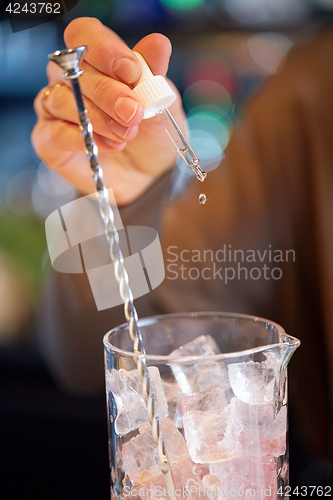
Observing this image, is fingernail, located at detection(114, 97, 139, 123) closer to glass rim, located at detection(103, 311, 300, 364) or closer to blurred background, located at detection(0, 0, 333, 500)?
glass rim, located at detection(103, 311, 300, 364)

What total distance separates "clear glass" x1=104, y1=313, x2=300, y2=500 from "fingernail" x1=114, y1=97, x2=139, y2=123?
0.43ft

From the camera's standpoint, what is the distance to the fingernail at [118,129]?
27 centimetres

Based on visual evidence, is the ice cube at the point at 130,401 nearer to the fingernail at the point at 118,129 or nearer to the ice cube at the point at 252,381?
the ice cube at the point at 252,381

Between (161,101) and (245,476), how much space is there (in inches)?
8.4

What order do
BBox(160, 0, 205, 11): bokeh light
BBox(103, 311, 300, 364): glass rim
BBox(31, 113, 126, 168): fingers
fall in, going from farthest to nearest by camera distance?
BBox(160, 0, 205, 11): bokeh light < BBox(31, 113, 126, 168): fingers < BBox(103, 311, 300, 364): glass rim

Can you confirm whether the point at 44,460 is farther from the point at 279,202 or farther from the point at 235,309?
the point at 279,202


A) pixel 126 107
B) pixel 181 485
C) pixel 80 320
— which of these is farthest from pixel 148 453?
pixel 80 320

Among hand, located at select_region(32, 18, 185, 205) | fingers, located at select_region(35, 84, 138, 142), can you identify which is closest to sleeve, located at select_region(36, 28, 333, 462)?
hand, located at select_region(32, 18, 185, 205)

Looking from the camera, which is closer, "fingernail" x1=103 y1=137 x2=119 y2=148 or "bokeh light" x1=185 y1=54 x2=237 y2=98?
"fingernail" x1=103 y1=137 x2=119 y2=148

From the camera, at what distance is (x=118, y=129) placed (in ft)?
0.91

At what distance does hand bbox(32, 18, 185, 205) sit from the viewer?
0.26 meters

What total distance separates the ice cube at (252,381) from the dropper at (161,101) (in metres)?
0.12

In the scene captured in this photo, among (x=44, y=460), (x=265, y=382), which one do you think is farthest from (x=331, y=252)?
(x=44, y=460)

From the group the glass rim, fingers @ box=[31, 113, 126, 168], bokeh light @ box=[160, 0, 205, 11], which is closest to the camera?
the glass rim
